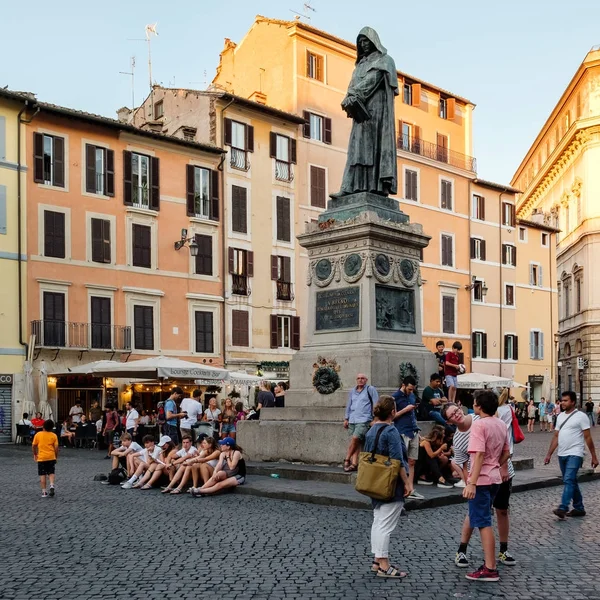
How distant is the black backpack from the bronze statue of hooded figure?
5.72 metres

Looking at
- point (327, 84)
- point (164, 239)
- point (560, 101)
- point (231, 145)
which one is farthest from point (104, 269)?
point (560, 101)

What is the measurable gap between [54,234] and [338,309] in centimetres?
1970

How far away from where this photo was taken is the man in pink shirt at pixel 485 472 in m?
7.09

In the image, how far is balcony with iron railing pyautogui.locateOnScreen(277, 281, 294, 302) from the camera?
3791cm

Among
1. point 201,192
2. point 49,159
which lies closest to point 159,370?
point 49,159

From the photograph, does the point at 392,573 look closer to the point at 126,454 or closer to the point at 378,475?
the point at 378,475

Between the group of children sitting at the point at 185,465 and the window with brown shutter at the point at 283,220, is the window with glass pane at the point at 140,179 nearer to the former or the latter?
the window with brown shutter at the point at 283,220

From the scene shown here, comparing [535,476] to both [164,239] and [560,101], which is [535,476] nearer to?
[164,239]

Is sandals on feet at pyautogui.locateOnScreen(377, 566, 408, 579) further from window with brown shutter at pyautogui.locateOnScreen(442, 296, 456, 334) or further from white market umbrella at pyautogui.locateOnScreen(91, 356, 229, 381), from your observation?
window with brown shutter at pyautogui.locateOnScreen(442, 296, 456, 334)

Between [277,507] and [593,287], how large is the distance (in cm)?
4694

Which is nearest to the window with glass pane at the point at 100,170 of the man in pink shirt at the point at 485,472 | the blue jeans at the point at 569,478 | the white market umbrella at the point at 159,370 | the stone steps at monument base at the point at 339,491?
the white market umbrella at the point at 159,370

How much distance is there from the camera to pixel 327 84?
41.1m

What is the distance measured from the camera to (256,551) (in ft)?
27.5

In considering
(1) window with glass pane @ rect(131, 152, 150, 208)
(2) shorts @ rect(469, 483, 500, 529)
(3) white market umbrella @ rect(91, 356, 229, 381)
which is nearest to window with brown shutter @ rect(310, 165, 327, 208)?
(1) window with glass pane @ rect(131, 152, 150, 208)
